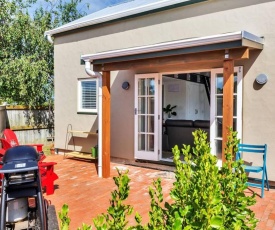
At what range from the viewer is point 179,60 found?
505 cm

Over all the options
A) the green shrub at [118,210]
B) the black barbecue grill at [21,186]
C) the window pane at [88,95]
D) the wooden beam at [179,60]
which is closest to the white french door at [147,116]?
the wooden beam at [179,60]

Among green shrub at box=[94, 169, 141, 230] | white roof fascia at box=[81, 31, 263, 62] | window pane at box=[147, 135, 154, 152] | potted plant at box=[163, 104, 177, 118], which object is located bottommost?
window pane at box=[147, 135, 154, 152]

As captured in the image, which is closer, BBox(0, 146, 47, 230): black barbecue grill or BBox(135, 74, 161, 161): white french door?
BBox(0, 146, 47, 230): black barbecue grill

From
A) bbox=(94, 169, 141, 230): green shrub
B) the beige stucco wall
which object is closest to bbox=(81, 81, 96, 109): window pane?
the beige stucco wall

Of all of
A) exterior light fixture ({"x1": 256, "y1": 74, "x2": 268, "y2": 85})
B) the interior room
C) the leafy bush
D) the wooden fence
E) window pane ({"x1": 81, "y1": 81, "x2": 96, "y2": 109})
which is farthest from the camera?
the interior room

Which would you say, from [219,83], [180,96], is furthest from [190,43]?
[180,96]

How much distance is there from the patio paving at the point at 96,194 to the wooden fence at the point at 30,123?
3374 mm

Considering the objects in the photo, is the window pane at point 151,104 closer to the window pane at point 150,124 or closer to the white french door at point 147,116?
the white french door at point 147,116

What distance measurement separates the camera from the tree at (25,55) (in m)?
9.84

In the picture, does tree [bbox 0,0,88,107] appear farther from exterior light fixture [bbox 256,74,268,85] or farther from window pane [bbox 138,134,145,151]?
exterior light fixture [bbox 256,74,268,85]

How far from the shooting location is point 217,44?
4.49 m

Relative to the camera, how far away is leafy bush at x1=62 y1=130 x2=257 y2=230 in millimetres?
1266

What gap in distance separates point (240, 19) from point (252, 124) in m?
2.23

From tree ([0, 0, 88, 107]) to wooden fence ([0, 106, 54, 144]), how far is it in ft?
1.36
